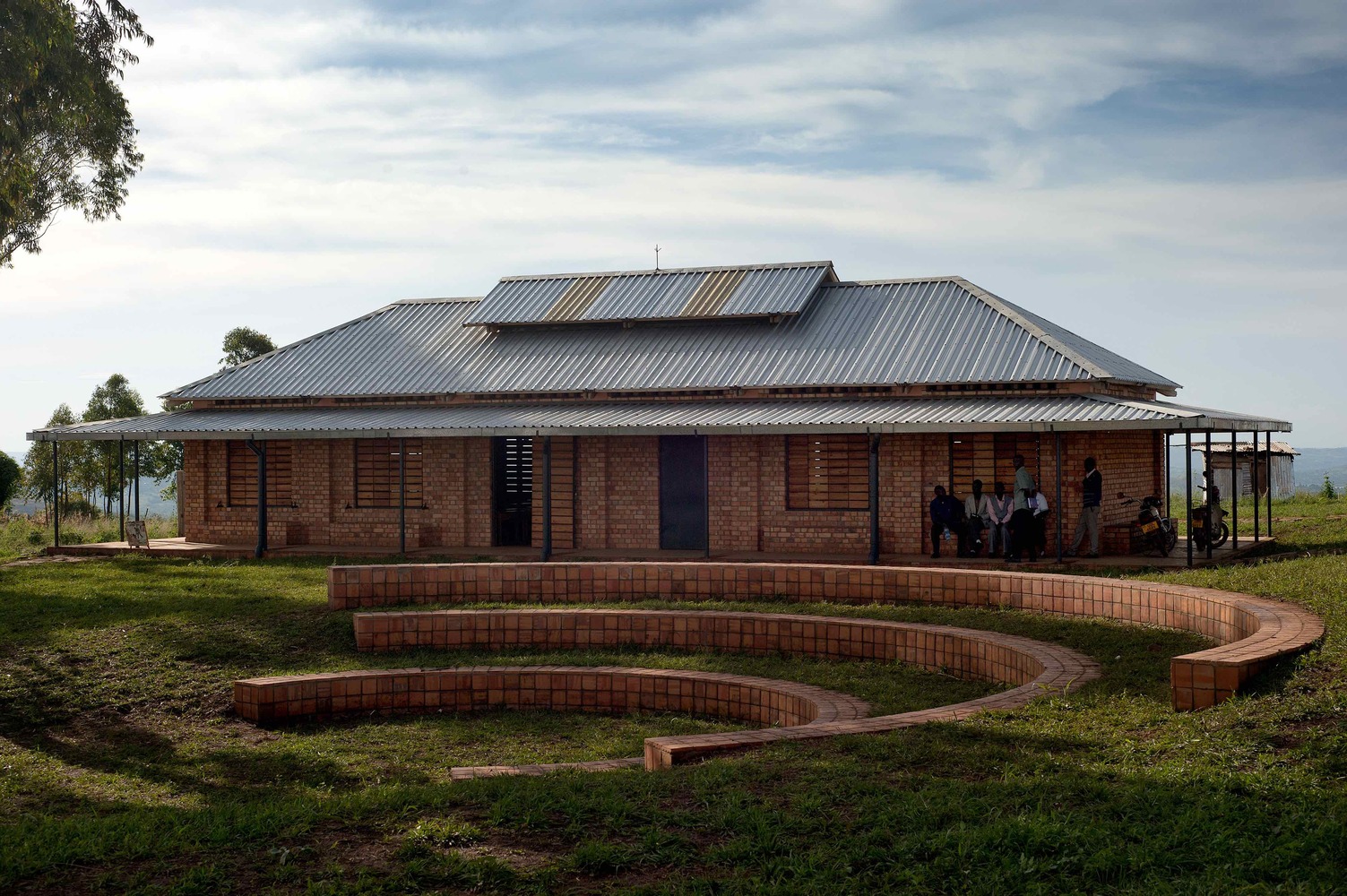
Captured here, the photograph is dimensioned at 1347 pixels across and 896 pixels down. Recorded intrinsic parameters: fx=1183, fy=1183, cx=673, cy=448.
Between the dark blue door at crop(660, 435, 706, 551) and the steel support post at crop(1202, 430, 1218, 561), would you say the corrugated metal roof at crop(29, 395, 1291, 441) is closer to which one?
the steel support post at crop(1202, 430, 1218, 561)

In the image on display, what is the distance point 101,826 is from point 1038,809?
167 inches

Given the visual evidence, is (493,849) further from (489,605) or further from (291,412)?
(291,412)

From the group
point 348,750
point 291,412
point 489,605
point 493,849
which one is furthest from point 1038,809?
point 291,412

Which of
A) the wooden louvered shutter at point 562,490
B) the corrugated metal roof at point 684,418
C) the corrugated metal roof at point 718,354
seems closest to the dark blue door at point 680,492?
the corrugated metal roof at point 684,418

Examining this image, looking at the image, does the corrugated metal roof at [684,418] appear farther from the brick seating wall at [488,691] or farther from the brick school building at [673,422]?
the brick seating wall at [488,691]

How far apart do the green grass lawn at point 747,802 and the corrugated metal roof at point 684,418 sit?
748 centimetres

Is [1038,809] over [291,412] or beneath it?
beneath

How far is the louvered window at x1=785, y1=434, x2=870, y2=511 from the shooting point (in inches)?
763

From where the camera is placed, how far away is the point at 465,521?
21.6m

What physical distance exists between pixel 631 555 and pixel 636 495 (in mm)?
1143

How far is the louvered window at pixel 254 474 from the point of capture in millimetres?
22672

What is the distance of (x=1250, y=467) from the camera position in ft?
96.8

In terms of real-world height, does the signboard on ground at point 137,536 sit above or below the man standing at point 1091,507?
below

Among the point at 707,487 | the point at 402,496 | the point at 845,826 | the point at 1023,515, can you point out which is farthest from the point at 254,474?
the point at 845,826
